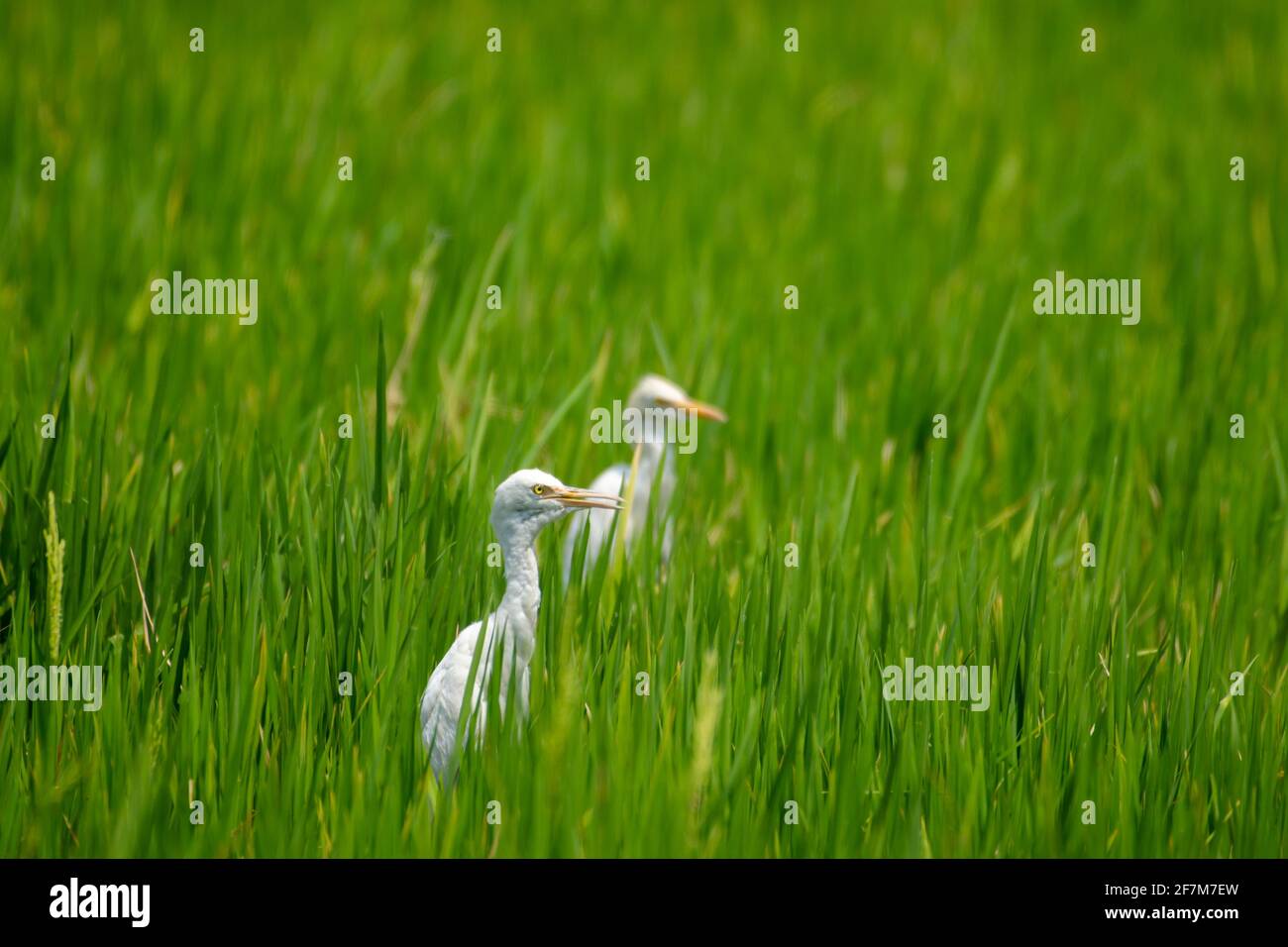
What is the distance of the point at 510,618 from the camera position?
8.66ft

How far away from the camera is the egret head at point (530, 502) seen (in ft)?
8.64

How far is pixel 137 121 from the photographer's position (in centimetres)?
645

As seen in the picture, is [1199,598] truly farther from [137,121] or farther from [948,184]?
[137,121]

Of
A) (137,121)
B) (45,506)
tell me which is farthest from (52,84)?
(45,506)

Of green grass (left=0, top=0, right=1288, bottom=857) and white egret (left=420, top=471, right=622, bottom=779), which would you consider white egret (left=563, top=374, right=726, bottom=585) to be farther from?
white egret (left=420, top=471, right=622, bottom=779)

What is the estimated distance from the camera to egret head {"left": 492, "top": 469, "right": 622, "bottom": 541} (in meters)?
2.63

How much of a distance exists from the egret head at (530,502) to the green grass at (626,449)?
260 mm

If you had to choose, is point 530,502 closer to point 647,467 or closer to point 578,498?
point 578,498

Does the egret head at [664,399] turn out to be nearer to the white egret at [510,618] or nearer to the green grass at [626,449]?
the green grass at [626,449]

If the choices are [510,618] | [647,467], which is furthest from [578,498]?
[647,467]

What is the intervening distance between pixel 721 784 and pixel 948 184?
5204 mm

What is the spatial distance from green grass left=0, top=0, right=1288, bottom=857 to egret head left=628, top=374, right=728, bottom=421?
0.23 metres

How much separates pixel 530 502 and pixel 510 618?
0.24 m

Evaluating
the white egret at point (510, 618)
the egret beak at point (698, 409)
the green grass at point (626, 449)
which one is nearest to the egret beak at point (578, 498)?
the white egret at point (510, 618)
